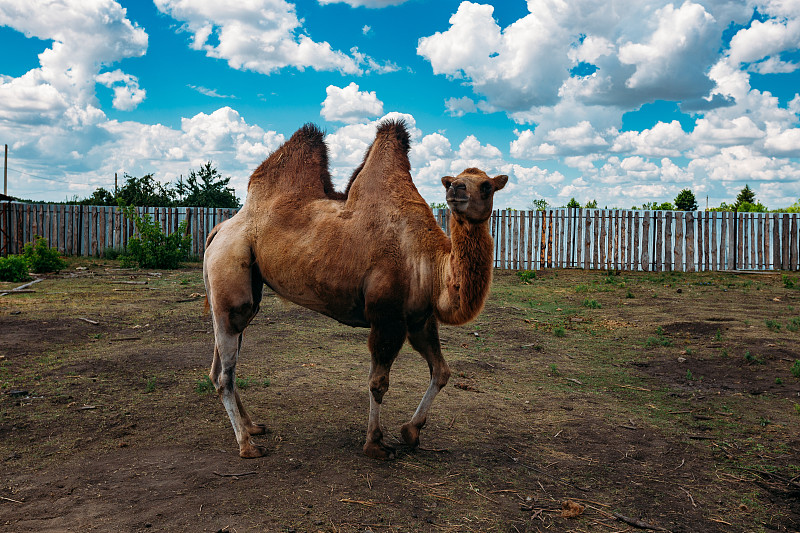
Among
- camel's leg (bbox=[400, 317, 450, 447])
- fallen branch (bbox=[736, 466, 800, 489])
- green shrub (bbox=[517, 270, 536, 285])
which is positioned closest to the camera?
fallen branch (bbox=[736, 466, 800, 489])

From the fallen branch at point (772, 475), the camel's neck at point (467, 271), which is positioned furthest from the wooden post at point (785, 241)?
the camel's neck at point (467, 271)

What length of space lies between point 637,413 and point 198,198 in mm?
30947

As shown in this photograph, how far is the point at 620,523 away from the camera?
150 inches

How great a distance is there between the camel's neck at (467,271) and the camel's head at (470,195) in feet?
0.30

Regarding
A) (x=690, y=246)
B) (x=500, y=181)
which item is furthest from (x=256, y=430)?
(x=690, y=246)

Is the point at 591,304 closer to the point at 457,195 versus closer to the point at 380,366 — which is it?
the point at 380,366

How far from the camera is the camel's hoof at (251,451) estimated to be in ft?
15.1

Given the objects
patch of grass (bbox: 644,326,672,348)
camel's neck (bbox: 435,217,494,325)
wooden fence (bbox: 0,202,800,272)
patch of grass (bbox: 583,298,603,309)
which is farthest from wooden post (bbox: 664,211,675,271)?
camel's neck (bbox: 435,217,494,325)

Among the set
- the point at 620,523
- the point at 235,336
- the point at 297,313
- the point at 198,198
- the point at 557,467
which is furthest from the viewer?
the point at 198,198

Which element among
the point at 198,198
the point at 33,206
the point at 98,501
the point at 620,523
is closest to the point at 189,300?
the point at 98,501

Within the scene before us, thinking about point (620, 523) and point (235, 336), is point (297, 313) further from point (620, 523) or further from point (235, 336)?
point (620, 523)

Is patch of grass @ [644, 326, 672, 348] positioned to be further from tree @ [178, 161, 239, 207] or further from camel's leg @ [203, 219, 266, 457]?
tree @ [178, 161, 239, 207]

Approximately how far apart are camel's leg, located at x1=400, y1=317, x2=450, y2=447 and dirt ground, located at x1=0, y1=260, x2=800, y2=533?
0.61 ft

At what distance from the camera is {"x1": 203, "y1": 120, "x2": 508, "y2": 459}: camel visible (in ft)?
14.0
